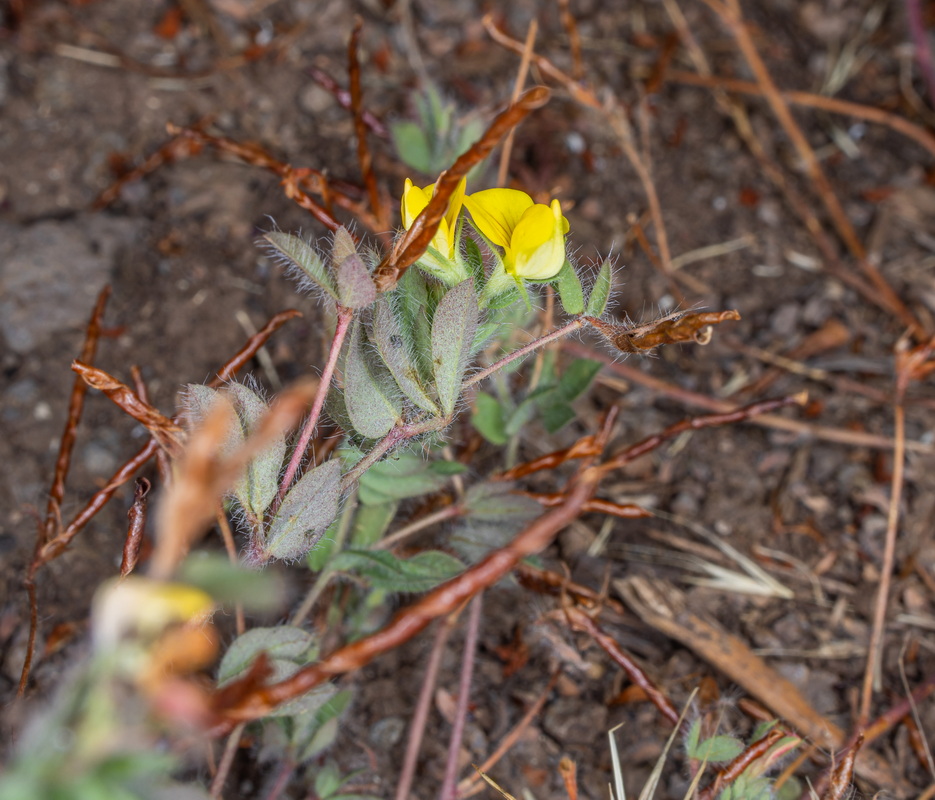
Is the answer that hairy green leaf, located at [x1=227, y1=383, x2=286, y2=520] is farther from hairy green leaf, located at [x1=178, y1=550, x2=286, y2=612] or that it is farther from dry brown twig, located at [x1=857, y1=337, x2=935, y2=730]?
dry brown twig, located at [x1=857, y1=337, x2=935, y2=730]

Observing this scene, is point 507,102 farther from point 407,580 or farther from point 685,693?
point 685,693

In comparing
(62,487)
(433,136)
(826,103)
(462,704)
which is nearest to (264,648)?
(462,704)

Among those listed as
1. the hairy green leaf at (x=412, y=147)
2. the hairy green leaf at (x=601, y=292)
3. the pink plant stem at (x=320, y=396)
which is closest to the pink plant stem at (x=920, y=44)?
the hairy green leaf at (x=412, y=147)

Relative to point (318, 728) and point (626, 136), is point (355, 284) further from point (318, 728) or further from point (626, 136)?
point (626, 136)

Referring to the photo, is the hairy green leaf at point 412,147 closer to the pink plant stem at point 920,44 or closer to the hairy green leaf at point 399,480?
the hairy green leaf at point 399,480

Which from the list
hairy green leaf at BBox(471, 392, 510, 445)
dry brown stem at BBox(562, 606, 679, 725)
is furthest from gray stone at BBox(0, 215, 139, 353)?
dry brown stem at BBox(562, 606, 679, 725)

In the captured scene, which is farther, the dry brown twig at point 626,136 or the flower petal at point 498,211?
the dry brown twig at point 626,136
